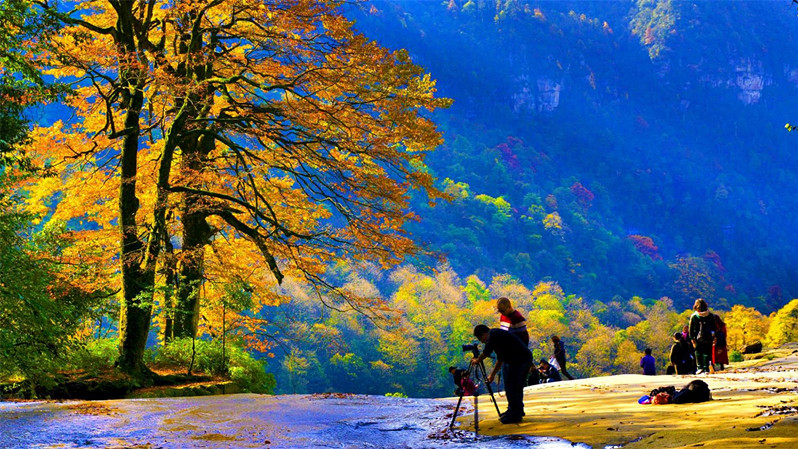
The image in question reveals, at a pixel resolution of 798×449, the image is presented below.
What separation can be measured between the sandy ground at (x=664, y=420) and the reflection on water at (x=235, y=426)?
0.53 metres

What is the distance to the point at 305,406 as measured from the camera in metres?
→ 10.8

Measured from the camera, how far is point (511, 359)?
26.2 ft

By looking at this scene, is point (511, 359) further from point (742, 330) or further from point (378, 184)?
point (742, 330)

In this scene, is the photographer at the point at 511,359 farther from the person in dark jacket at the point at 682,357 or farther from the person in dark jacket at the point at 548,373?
the person in dark jacket at the point at 548,373

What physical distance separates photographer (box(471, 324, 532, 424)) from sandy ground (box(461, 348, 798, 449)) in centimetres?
18

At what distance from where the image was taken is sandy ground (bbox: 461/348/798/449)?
6047 millimetres

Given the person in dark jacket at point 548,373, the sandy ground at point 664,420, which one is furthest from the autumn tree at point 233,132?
the person in dark jacket at point 548,373

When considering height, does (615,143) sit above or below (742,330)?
above

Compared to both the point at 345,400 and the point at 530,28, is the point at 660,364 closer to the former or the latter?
the point at 345,400

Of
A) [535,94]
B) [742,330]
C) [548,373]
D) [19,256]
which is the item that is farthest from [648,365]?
[535,94]

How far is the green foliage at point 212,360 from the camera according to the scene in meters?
14.8

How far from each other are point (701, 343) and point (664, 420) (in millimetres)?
8268

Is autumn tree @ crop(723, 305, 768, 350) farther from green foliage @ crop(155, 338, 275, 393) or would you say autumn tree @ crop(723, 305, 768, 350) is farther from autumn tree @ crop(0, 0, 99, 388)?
autumn tree @ crop(0, 0, 99, 388)

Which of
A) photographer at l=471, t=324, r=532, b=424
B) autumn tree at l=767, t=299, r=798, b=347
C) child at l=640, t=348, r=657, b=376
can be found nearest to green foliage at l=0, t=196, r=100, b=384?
photographer at l=471, t=324, r=532, b=424
